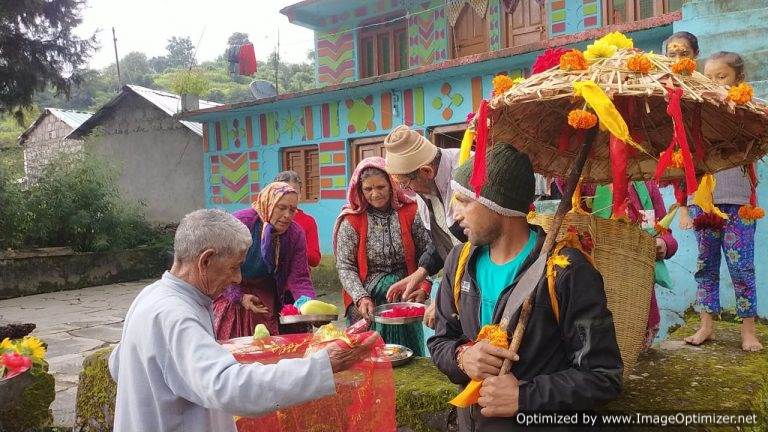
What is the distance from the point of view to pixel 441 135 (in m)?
10.1

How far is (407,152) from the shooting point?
3.43m

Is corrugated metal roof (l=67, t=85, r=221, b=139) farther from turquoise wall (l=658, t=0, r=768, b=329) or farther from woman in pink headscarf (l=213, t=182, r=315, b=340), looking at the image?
turquoise wall (l=658, t=0, r=768, b=329)

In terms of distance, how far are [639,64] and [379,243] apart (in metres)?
2.18

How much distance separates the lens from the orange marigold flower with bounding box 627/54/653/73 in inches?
79.1

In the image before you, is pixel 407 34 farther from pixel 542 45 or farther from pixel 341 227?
pixel 341 227

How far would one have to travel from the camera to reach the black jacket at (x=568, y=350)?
1758 mm

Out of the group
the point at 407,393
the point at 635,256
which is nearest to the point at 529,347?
the point at 635,256

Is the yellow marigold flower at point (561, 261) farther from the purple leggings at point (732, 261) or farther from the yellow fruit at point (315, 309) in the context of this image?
the purple leggings at point (732, 261)

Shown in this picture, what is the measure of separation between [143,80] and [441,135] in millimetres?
34783

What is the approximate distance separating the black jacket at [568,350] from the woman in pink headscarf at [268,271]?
7.02ft

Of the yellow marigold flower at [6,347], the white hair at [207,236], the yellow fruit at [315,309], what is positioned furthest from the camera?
the yellow marigold flower at [6,347]

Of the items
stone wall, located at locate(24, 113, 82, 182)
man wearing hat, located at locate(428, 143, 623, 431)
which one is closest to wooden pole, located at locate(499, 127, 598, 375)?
man wearing hat, located at locate(428, 143, 623, 431)

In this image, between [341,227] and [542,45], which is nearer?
[341,227]

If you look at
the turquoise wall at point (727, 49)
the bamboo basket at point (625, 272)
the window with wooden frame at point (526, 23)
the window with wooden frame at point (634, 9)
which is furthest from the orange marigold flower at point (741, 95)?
the window with wooden frame at point (526, 23)
